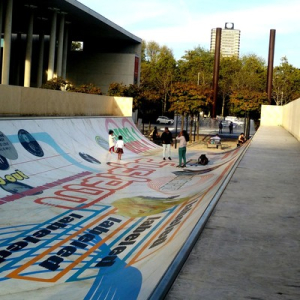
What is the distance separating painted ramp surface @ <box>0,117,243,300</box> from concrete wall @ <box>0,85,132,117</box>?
1.61m

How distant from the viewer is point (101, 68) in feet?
154

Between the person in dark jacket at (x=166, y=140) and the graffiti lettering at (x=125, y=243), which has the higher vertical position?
the person in dark jacket at (x=166, y=140)

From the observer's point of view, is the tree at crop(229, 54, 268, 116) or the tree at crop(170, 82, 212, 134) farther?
the tree at crop(229, 54, 268, 116)

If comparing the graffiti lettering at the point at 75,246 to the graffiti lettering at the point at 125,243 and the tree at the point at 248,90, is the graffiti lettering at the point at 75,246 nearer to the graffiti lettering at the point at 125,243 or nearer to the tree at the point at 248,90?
the graffiti lettering at the point at 125,243

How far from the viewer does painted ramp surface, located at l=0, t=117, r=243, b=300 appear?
5.27 m

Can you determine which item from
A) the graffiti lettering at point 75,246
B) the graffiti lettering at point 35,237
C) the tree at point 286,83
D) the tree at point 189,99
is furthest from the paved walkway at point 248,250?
the tree at point 286,83

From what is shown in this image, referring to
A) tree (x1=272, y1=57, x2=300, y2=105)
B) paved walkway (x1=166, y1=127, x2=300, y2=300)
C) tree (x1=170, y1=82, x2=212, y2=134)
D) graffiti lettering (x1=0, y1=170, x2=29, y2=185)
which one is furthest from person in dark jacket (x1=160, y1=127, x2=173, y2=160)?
tree (x1=272, y1=57, x2=300, y2=105)

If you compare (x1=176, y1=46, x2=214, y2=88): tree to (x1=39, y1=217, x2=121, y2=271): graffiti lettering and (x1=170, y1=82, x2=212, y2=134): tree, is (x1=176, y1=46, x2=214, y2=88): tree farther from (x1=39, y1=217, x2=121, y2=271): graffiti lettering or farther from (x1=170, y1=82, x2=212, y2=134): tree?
(x1=39, y1=217, x2=121, y2=271): graffiti lettering

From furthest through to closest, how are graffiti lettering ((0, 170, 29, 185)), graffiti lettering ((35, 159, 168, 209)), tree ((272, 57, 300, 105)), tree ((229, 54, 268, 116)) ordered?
1. tree ((272, 57, 300, 105))
2. tree ((229, 54, 268, 116))
3. graffiti lettering ((0, 170, 29, 185))
4. graffiti lettering ((35, 159, 168, 209))

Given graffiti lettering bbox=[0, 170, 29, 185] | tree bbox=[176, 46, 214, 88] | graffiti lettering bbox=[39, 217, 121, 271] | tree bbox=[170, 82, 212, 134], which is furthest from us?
tree bbox=[176, 46, 214, 88]

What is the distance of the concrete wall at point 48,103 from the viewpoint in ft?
57.1

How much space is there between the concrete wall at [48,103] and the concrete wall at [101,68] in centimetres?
1633

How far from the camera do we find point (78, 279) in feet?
18.3

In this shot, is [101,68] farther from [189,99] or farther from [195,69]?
[195,69]
